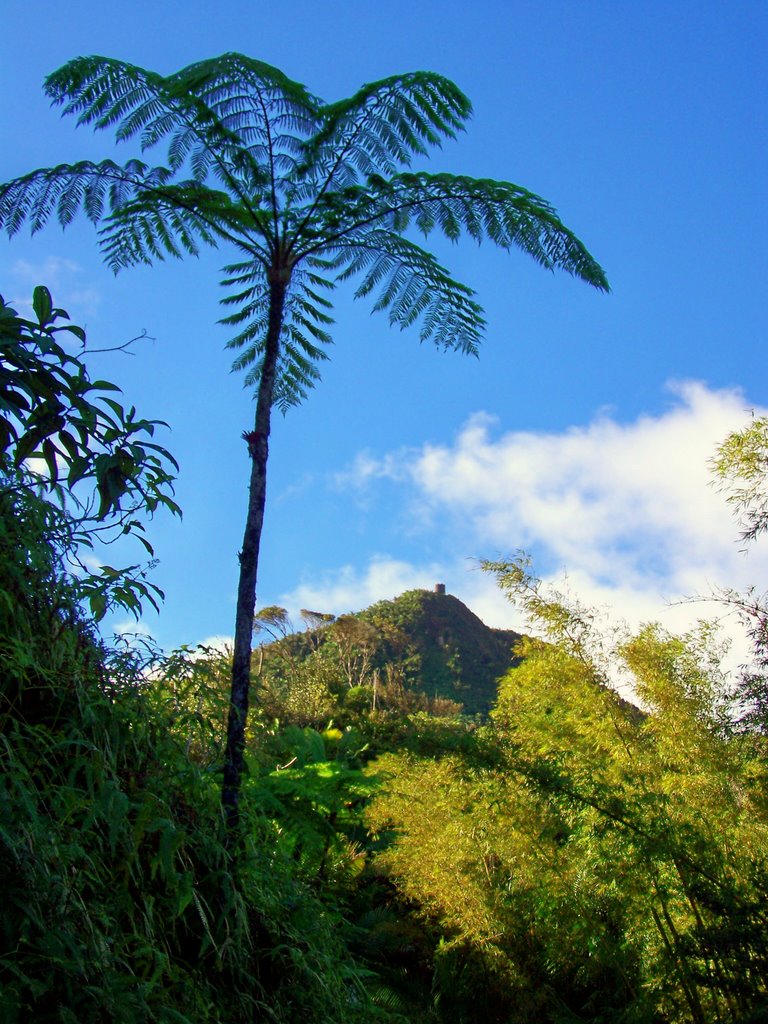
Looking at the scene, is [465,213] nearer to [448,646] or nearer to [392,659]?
[392,659]

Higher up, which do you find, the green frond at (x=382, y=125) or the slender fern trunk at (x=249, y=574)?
the green frond at (x=382, y=125)

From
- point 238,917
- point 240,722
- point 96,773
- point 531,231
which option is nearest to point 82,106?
point 531,231

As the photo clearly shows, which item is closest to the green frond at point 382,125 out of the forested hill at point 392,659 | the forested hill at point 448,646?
the forested hill at point 392,659

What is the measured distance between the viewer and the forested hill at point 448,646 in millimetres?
27031

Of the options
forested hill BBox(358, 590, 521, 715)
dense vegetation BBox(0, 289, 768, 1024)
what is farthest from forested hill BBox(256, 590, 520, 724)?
Answer: dense vegetation BBox(0, 289, 768, 1024)

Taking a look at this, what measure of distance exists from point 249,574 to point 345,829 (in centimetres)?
723

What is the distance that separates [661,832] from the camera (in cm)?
448

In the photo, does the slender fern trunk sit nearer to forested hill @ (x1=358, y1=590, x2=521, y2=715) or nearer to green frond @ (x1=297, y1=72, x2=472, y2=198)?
green frond @ (x1=297, y1=72, x2=472, y2=198)

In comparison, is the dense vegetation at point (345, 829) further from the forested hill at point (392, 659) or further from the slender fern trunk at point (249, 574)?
the forested hill at point (392, 659)

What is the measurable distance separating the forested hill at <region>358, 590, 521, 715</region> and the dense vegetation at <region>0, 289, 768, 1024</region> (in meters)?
16.7

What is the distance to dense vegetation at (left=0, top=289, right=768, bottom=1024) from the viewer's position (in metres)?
2.01

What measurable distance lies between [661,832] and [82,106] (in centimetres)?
491

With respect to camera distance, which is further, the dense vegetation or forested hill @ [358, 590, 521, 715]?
forested hill @ [358, 590, 521, 715]

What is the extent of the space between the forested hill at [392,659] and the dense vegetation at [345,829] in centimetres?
458
